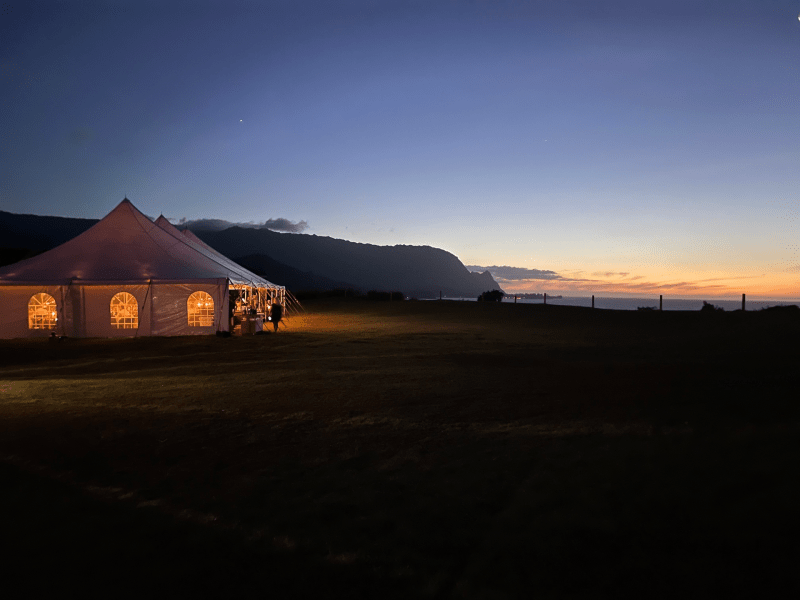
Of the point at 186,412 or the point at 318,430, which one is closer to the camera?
the point at 318,430

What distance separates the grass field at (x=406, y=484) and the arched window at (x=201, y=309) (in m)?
8.27

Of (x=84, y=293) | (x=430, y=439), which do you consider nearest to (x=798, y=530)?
(x=430, y=439)

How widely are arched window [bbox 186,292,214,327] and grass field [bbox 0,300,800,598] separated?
8.27m

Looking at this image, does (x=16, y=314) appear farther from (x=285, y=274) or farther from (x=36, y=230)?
(x=36, y=230)

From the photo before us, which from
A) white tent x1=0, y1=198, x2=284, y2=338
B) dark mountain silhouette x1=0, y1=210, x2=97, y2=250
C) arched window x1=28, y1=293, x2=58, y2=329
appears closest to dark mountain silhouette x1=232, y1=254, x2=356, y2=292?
dark mountain silhouette x1=0, y1=210, x2=97, y2=250

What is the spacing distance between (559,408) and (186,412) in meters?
4.64

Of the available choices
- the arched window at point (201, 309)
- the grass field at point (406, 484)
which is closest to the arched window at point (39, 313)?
the arched window at point (201, 309)

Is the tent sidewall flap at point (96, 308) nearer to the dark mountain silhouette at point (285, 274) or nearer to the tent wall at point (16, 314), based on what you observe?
the tent wall at point (16, 314)

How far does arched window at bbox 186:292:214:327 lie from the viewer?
668 inches

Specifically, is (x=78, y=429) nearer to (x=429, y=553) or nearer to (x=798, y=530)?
(x=429, y=553)

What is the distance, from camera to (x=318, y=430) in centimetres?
545

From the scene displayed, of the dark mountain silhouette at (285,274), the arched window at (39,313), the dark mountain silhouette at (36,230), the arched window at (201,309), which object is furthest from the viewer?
the dark mountain silhouette at (285,274)

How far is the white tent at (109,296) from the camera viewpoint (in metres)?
16.2

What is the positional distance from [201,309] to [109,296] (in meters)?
2.87
